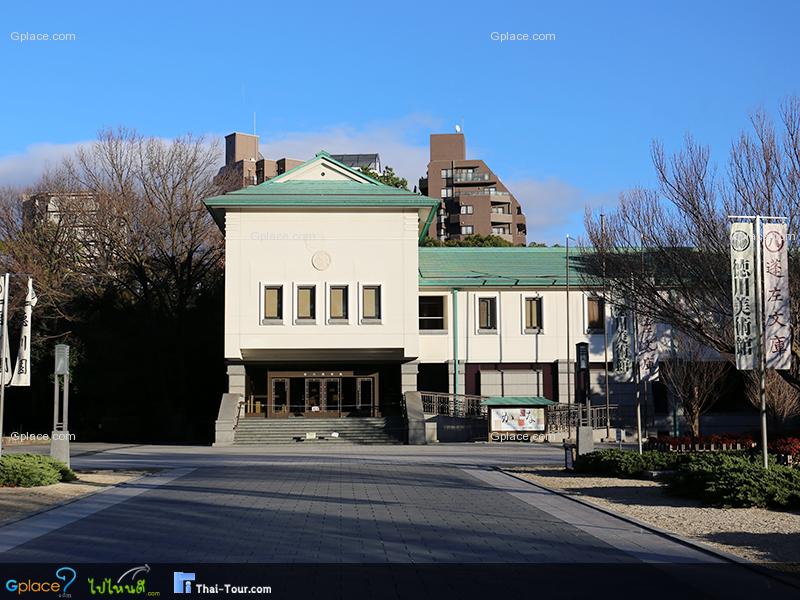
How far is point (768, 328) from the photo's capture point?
61.8ft

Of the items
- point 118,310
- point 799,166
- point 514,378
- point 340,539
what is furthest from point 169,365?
point 340,539

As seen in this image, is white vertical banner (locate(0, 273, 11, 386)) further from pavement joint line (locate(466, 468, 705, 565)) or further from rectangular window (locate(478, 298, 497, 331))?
rectangular window (locate(478, 298, 497, 331))

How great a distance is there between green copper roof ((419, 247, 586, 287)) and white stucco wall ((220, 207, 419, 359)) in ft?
10.4

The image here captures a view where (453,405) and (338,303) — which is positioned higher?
(338,303)

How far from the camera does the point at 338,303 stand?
45375mm

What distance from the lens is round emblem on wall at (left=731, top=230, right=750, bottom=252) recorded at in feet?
62.2

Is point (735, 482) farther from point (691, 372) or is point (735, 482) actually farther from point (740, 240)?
point (691, 372)

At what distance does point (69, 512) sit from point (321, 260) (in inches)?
1143

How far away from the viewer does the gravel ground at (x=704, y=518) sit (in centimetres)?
1243

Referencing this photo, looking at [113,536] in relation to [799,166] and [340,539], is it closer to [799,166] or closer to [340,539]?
[340,539]

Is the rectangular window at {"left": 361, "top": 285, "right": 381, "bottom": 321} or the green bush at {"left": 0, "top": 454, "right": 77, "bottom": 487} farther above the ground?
the rectangular window at {"left": 361, "top": 285, "right": 381, "bottom": 321}
